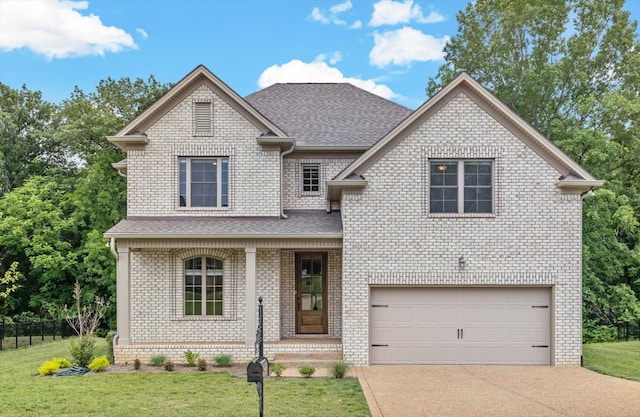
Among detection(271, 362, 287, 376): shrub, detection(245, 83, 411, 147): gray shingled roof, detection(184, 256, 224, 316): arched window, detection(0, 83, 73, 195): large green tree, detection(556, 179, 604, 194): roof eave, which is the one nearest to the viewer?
detection(271, 362, 287, 376): shrub

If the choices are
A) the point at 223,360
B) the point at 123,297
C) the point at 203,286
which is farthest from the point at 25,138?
the point at 223,360

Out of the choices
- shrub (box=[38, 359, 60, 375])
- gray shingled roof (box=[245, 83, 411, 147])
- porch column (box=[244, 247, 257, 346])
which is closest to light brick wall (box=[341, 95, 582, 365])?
porch column (box=[244, 247, 257, 346])

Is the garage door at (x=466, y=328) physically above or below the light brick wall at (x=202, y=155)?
below

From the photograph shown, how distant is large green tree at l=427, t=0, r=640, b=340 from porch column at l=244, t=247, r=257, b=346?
14.6m

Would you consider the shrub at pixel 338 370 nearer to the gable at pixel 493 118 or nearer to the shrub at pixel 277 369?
Result: the shrub at pixel 277 369

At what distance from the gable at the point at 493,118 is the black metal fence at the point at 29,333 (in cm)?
1377

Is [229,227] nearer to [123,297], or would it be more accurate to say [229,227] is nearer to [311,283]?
[311,283]

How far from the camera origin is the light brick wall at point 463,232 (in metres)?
12.2

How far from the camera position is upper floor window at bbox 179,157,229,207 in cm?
1407

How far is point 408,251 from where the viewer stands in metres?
12.3

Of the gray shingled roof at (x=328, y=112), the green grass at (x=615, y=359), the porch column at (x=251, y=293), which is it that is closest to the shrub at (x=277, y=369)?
the porch column at (x=251, y=293)

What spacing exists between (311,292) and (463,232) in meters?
4.79

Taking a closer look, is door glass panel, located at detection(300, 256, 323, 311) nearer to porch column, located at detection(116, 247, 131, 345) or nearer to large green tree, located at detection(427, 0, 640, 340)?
porch column, located at detection(116, 247, 131, 345)

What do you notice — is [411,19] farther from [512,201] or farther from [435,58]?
[512,201]
